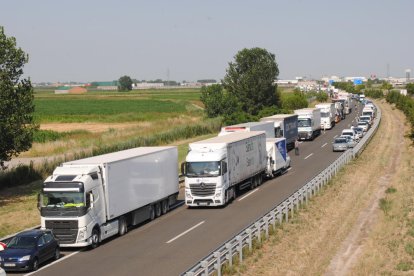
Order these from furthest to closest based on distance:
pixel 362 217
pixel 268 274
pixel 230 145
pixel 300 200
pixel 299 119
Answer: pixel 299 119 → pixel 230 145 → pixel 300 200 → pixel 362 217 → pixel 268 274

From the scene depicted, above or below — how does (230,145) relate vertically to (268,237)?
above

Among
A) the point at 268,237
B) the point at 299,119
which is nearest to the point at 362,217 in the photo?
the point at 268,237

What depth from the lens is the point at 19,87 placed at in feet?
126

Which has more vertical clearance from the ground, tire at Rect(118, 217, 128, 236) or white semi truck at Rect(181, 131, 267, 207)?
white semi truck at Rect(181, 131, 267, 207)

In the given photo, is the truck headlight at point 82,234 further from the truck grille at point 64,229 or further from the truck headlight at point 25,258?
the truck headlight at point 25,258

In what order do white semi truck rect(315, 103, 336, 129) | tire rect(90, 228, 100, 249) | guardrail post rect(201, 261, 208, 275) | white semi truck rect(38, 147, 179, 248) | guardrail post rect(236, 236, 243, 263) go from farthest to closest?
white semi truck rect(315, 103, 336, 129), tire rect(90, 228, 100, 249), white semi truck rect(38, 147, 179, 248), guardrail post rect(236, 236, 243, 263), guardrail post rect(201, 261, 208, 275)

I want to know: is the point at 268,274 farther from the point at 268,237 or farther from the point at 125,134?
the point at 125,134

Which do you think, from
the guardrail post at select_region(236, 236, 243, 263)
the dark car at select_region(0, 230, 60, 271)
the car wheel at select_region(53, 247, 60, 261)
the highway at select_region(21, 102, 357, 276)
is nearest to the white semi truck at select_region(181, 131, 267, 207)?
the highway at select_region(21, 102, 357, 276)

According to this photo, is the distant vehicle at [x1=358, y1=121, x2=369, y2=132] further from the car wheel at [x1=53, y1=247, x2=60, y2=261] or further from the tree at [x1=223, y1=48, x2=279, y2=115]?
the car wheel at [x1=53, y1=247, x2=60, y2=261]

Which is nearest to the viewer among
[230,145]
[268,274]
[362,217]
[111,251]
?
[268,274]

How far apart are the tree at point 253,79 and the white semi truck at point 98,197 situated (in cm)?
8151

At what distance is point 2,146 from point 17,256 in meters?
18.2

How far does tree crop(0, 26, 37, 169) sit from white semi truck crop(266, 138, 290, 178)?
1561 cm

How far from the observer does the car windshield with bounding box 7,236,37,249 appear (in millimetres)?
21234
